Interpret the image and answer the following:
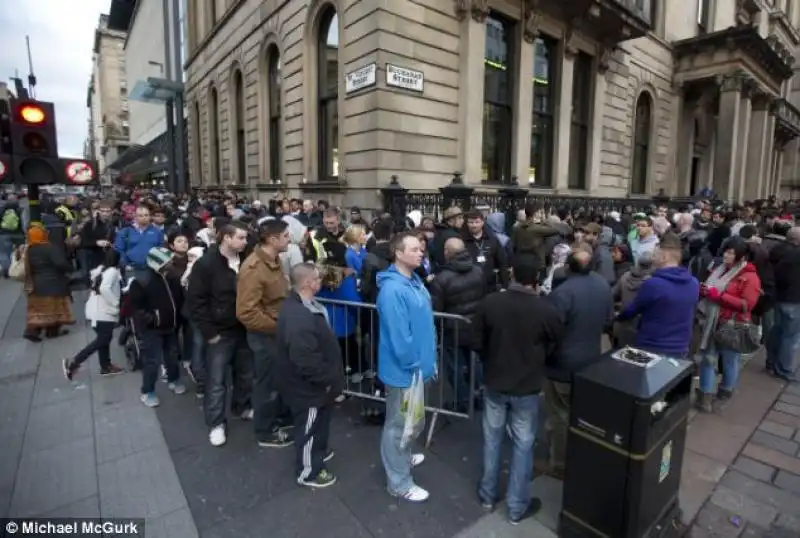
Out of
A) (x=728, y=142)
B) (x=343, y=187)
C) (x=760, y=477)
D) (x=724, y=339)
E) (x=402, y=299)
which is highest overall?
(x=728, y=142)

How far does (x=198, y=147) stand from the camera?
28141 mm

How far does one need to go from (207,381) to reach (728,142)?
26.1 m

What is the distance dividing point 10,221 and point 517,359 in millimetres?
13304

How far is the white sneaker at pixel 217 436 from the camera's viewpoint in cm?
400

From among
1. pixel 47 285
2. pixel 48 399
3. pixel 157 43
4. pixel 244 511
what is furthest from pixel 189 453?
pixel 157 43

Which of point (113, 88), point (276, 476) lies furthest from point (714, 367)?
point (113, 88)

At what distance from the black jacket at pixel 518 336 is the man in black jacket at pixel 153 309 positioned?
3.52 m

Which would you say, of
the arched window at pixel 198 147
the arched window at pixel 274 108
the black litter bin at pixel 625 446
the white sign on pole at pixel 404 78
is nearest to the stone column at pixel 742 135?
the white sign on pole at pixel 404 78

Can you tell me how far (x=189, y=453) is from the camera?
3.87 metres

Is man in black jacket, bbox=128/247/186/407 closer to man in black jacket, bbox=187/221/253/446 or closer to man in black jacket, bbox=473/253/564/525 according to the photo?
man in black jacket, bbox=187/221/253/446

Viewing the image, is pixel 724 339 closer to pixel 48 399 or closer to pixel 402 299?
pixel 402 299

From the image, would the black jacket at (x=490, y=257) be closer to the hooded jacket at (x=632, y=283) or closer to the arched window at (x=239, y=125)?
the hooded jacket at (x=632, y=283)

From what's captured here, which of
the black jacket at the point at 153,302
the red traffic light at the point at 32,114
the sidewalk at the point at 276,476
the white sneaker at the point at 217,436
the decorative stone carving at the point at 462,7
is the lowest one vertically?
the sidewalk at the point at 276,476

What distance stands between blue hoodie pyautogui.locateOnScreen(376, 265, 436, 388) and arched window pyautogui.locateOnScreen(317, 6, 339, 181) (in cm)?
1083
